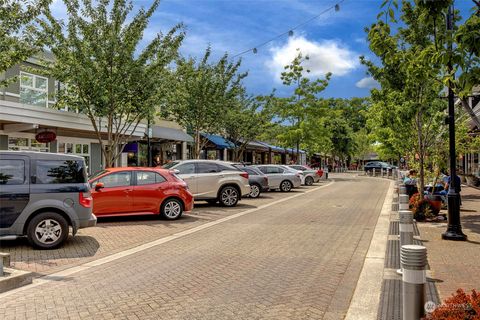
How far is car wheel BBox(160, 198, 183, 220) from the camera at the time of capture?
41.7ft

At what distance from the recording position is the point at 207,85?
79.8 feet

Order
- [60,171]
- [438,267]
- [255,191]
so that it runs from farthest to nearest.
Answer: [255,191] → [60,171] → [438,267]

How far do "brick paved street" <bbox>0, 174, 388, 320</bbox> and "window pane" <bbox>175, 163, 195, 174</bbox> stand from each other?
19.7 feet

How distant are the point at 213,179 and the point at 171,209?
156 inches

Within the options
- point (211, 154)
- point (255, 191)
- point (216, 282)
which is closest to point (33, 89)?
point (255, 191)

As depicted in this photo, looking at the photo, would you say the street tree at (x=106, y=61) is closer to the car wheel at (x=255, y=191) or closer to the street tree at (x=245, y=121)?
the car wheel at (x=255, y=191)

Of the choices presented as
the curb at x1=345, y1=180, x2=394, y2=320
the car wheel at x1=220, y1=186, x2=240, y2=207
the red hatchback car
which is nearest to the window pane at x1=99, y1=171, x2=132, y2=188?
the red hatchback car

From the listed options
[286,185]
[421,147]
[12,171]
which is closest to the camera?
[12,171]

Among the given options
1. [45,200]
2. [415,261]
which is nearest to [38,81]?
[45,200]

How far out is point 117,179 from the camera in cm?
1230

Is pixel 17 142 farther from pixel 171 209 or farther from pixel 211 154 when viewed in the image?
pixel 211 154

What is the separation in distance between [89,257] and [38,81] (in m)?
14.6

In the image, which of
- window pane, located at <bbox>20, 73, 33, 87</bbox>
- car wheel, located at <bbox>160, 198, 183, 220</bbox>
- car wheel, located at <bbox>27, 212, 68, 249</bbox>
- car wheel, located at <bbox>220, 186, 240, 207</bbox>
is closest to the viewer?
car wheel, located at <bbox>27, 212, 68, 249</bbox>

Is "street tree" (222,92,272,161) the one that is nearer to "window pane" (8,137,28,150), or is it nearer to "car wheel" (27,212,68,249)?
"window pane" (8,137,28,150)
